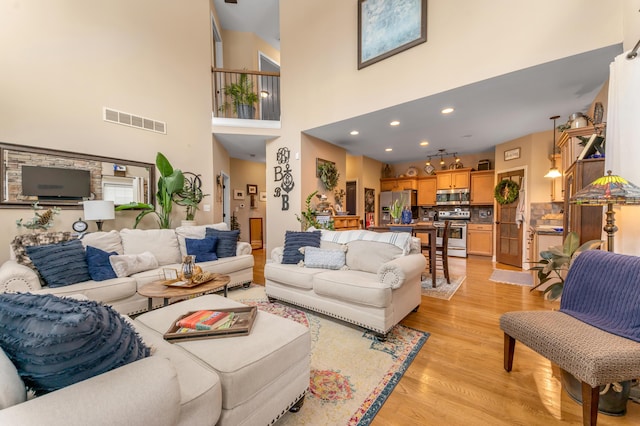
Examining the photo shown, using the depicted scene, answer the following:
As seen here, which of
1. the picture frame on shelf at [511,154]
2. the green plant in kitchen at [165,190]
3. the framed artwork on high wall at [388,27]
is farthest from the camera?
the picture frame on shelf at [511,154]

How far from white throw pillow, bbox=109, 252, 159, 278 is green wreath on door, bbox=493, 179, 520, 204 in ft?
21.7

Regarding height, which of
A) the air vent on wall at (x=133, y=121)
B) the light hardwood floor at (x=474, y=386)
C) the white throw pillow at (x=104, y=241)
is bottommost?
the light hardwood floor at (x=474, y=386)

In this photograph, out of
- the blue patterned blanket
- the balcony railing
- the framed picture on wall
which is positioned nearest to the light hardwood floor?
the blue patterned blanket

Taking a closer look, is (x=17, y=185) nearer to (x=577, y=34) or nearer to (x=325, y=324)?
(x=325, y=324)

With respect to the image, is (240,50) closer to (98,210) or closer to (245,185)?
(245,185)

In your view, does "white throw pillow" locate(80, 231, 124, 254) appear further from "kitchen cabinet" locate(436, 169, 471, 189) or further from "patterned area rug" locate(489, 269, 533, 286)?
"kitchen cabinet" locate(436, 169, 471, 189)

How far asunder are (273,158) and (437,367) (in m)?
4.50

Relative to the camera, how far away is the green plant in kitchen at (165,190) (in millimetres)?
4188

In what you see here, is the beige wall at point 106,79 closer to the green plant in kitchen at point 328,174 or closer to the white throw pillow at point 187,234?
the white throw pillow at point 187,234

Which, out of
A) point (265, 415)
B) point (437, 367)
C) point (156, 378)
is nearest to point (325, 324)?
point (437, 367)

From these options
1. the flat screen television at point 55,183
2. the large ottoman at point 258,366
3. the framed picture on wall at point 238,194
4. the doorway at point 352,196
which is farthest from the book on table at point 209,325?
the framed picture on wall at point 238,194

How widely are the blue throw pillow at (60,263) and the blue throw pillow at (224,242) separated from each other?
56.9 inches

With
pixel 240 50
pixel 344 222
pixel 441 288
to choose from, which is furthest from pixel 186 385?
pixel 240 50

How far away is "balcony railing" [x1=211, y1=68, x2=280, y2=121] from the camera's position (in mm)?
5175
